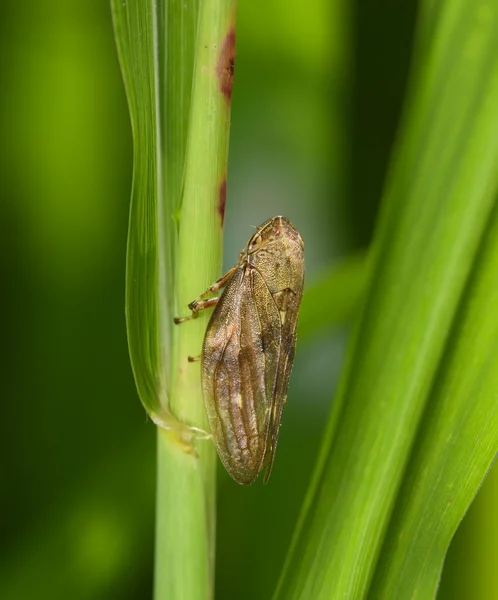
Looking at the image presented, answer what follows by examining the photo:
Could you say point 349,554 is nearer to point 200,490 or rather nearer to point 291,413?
point 200,490

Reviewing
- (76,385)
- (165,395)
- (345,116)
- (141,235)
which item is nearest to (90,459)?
(76,385)

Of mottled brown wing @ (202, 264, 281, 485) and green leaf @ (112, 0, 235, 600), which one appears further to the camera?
mottled brown wing @ (202, 264, 281, 485)

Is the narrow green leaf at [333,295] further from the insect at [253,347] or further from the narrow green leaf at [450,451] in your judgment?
the narrow green leaf at [450,451]

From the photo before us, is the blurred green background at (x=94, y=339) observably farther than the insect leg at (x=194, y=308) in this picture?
Yes

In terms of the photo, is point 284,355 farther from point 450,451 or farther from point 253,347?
point 450,451

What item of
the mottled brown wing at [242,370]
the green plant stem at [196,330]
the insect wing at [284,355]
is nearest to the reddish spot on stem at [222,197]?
the green plant stem at [196,330]

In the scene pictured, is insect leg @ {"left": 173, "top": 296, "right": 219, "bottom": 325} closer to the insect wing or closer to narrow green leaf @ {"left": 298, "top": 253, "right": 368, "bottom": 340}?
the insect wing

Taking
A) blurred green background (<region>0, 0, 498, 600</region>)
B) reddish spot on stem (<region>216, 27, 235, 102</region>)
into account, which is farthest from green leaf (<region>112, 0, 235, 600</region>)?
blurred green background (<region>0, 0, 498, 600</region>)
